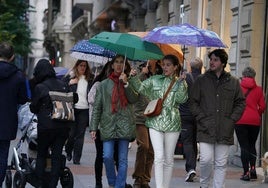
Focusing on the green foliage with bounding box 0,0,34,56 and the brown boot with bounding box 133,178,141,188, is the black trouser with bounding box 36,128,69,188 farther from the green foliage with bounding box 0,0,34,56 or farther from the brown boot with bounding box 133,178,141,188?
the green foliage with bounding box 0,0,34,56

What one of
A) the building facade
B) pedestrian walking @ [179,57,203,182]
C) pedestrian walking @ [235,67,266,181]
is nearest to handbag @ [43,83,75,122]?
pedestrian walking @ [179,57,203,182]

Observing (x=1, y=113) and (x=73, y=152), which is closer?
(x=1, y=113)

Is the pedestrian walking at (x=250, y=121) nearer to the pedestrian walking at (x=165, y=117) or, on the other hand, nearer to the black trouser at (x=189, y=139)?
the black trouser at (x=189, y=139)

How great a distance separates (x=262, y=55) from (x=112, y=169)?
5.83 metres

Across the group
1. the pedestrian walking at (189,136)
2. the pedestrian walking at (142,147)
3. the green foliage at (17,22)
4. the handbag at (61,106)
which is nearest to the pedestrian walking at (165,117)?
the handbag at (61,106)

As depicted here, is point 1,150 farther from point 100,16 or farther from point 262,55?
point 100,16

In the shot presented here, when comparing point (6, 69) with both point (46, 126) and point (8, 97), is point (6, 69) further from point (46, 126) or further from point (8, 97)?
point (46, 126)

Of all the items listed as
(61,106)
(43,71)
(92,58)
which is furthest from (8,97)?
(92,58)

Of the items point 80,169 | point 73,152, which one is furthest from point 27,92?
point 73,152

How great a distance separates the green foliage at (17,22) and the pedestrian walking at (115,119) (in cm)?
Answer: 2670

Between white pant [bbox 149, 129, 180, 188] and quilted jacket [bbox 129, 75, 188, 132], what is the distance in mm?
79

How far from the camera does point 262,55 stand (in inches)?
646

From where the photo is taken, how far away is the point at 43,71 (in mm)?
11219

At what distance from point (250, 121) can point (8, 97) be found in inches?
181
